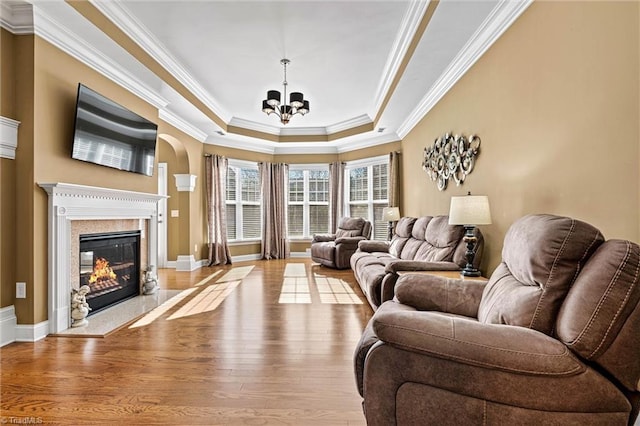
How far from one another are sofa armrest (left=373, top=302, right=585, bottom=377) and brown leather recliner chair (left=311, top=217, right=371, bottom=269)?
16.4ft

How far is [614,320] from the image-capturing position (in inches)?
43.6

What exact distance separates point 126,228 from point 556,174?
14.5 feet

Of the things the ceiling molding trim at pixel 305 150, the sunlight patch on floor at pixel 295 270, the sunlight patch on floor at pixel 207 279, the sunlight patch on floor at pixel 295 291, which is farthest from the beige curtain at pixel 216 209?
the sunlight patch on floor at pixel 295 291

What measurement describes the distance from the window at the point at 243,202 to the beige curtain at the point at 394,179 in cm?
320

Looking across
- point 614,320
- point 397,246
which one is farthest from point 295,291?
point 614,320

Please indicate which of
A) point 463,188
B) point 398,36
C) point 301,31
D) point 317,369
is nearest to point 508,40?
point 398,36

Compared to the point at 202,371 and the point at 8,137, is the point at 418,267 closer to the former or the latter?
the point at 202,371

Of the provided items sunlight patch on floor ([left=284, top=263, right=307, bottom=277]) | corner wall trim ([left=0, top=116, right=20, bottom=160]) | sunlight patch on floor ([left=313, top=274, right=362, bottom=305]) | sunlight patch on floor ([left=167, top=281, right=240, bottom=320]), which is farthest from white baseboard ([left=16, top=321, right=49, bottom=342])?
sunlight patch on floor ([left=284, top=263, right=307, bottom=277])

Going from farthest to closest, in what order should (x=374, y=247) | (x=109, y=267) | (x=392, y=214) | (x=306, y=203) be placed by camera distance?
(x=306, y=203), (x=392, y=214), (x=374, y=247), (x=109, y=267)

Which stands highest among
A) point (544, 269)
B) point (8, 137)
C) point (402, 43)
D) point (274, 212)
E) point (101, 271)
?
point (402, 43)

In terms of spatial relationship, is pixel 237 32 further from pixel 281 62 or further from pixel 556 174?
pixel 556 174

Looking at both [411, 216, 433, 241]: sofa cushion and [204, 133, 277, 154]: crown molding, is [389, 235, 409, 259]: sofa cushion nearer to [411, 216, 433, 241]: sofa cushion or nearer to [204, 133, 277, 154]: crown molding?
[411, 216, 433, 241]: sofa cushion

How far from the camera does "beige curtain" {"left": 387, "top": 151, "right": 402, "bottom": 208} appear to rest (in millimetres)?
6662

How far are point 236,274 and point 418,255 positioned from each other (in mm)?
3385
